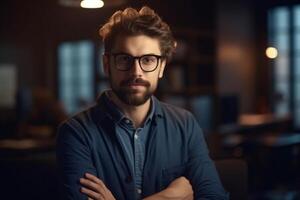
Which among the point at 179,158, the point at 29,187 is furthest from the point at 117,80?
the point at 29,187

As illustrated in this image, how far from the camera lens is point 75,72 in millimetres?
8148

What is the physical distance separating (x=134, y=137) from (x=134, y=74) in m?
0.25

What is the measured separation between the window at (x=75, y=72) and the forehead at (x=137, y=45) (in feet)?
19.8

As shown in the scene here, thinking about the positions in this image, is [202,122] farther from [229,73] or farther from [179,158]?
[179,158]

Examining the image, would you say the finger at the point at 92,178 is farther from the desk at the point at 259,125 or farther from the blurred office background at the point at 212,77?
the desk at the point at 259,125

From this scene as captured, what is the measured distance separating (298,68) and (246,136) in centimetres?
96

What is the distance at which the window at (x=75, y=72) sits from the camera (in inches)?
313

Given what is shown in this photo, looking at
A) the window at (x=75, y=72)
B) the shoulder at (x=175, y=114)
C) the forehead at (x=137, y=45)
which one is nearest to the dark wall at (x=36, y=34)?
the window at (x=75, y=72)

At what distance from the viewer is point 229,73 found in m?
6.20

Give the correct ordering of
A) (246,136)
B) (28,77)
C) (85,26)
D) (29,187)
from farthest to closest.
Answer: (28,77) → (85,26) → (246,136) → (29,187)

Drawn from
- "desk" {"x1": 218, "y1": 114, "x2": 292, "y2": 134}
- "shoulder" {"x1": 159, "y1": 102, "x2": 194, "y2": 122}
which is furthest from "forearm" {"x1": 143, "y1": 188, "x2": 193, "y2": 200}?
"desk" {"x1": 218, "y1": 114, "x2": 292, "y2": 134}

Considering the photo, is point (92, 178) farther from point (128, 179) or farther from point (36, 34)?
point (36, 34)

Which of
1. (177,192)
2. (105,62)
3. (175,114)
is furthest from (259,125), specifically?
(105,62)

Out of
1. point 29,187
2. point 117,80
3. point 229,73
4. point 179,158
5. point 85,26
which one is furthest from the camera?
point 85,26
